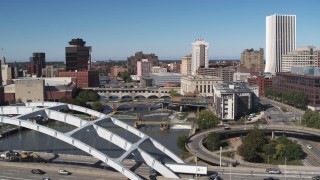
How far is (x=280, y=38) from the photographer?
392 feet

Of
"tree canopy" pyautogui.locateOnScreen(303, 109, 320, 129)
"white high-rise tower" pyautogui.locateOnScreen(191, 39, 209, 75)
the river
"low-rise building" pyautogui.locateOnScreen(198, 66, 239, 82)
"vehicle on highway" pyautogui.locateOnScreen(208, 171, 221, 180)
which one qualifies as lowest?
the river

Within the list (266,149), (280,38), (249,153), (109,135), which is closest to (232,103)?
(266,149)

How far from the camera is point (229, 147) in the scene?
39.1 meters

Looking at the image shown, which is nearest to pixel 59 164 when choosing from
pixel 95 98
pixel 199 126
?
pixel 199 126

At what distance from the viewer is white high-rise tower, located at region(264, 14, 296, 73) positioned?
391 feet

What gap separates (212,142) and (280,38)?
292ft

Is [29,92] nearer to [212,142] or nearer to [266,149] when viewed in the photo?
[212,142]

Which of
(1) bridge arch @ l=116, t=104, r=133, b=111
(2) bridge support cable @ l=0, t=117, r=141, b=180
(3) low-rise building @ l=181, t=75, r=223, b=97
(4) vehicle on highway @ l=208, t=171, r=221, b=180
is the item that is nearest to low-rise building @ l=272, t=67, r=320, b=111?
(3) low-rise building @ l=181, t=75, r=223, b=97

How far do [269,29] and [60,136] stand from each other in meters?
106

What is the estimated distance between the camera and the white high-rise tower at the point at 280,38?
119m

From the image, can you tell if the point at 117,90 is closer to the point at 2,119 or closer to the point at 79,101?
the point at 79,101

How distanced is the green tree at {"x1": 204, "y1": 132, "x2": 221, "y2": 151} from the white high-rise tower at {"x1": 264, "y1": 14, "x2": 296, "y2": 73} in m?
85.4

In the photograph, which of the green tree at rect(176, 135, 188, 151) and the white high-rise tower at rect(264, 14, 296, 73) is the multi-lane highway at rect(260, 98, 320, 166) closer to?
the green tree at rect(176, 135, 188, 151)

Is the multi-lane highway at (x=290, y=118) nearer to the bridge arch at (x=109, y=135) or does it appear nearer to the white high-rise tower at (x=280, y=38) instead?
the bridge arch at (x=109, y=135)
